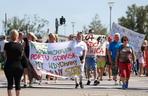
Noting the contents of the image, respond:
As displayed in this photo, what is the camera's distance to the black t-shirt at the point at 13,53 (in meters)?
14.3

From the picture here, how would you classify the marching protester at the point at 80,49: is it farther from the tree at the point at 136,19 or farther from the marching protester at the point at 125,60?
the tree at the point at 136,19

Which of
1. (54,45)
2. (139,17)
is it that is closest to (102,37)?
(54,45)

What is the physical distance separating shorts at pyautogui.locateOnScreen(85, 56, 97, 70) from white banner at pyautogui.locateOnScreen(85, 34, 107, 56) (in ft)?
0.60

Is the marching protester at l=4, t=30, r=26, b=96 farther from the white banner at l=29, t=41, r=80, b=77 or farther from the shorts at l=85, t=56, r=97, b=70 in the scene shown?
the shorts at l=85, t=56, r=97, b=70

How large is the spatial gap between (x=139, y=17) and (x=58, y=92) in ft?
282

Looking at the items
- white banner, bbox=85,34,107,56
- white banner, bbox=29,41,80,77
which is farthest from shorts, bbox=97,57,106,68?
white banner, bbox=29,41,80,77

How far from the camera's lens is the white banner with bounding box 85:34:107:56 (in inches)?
808

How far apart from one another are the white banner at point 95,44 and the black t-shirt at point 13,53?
20.5 ft

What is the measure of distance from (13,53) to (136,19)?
89539 millimetres

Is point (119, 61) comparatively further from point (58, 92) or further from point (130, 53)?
point (58, 92)

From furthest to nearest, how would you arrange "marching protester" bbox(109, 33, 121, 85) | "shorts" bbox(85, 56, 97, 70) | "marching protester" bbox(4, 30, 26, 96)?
1. "marching protester" bbox(109, 33, 121, 85)
2. "shorts" bbox(85, 56, 97, 70)
3. "marching protester" bbox(4, 30, 26, 96)

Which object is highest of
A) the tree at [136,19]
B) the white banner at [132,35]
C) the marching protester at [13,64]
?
the tree at [136,19]

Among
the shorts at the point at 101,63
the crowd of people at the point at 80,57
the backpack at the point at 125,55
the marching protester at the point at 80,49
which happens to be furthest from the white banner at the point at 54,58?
the shorts at the point at 101,63

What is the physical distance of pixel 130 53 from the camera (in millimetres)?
18734
